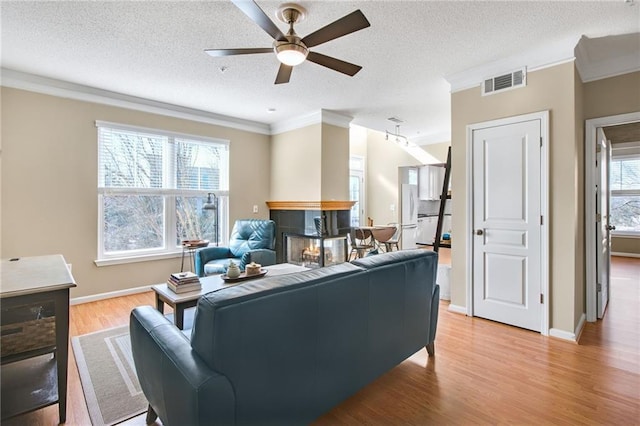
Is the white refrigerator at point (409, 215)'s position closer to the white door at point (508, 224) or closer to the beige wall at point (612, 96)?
the white door at point (508, 224)

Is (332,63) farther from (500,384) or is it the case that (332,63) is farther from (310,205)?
(310,205)

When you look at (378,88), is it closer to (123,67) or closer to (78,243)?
(123,67)

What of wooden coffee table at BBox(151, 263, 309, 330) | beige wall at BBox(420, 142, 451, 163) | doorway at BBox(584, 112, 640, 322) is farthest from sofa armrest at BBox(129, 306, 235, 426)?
beige wall at BBox(420, 142, 451, 163)

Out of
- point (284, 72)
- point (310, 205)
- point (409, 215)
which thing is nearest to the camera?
point (284, 72)

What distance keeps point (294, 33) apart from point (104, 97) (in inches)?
124

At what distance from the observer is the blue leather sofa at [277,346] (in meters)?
1.23

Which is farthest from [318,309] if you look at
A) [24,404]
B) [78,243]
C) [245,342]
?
[78,243]

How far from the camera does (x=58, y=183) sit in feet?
12.2

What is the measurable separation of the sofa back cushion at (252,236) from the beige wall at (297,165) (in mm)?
909

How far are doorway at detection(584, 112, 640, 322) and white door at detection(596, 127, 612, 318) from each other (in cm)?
2

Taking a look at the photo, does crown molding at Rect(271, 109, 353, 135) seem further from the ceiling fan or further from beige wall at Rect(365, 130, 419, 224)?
beige wall at Rect(365, 130, 419, 224)

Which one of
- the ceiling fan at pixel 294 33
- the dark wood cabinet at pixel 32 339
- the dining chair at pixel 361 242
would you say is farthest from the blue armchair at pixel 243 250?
the ceiling fan at pixel 294 33

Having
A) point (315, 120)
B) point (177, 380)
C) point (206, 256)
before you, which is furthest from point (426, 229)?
point (177, 380)

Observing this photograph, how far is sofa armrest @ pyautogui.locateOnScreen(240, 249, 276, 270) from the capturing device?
154 inches
